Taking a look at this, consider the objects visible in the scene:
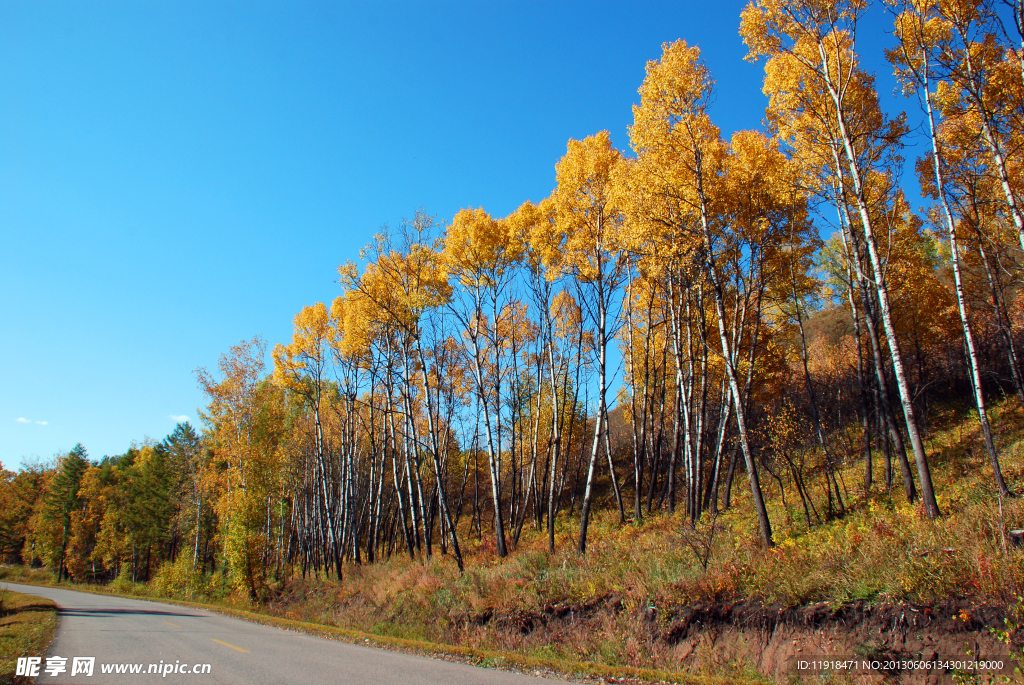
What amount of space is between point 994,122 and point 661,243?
6403 mm

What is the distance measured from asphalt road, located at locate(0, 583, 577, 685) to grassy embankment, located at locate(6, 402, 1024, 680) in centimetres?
188

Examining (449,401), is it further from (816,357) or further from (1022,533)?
(816,357)

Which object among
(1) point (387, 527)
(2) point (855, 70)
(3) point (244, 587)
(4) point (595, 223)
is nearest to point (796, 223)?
(2) point (855, 70)

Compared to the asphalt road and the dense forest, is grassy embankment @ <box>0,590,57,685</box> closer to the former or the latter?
the asphalt road

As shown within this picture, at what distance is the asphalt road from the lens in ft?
21.1

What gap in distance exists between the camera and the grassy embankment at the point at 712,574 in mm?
5879

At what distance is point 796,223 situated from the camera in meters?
11.8

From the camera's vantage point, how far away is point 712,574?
774 cm

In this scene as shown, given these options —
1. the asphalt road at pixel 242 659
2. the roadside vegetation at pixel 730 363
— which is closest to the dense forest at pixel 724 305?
the roadside vegetation at pixel 730 363

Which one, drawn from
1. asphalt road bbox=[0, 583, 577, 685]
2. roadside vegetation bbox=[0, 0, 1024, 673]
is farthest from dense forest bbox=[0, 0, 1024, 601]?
asphalt road bbox=[0, 583, 577, 685]

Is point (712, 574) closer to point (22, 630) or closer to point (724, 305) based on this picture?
point (724, 305)

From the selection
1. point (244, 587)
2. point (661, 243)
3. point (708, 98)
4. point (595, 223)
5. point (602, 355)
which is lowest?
point (244, 587)

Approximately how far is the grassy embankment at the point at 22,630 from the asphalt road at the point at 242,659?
31cm

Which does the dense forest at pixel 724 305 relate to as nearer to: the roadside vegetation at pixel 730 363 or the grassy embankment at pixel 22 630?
the roadside vegetation at pixel 730 363
